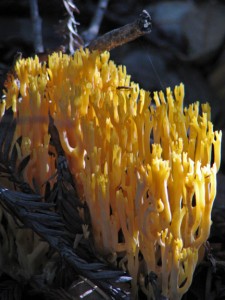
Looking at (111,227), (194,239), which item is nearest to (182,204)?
(194,239)

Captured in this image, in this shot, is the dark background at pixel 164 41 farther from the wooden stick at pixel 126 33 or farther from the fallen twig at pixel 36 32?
the wooden stick at pixel 126 33

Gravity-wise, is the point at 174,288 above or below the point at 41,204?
below

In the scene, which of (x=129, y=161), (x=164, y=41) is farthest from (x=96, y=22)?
(x=129, y=161)

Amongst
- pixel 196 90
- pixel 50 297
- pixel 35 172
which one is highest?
pixel 196 90

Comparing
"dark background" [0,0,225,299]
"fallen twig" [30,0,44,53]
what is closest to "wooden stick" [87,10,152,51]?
"fallen twig" [30,0,44,53]

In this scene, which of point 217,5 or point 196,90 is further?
point 217,5

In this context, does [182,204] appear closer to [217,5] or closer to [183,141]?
[183,141]

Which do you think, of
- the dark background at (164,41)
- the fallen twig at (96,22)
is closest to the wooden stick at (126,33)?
the fallen twig at (96,22)
